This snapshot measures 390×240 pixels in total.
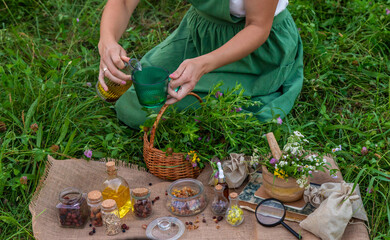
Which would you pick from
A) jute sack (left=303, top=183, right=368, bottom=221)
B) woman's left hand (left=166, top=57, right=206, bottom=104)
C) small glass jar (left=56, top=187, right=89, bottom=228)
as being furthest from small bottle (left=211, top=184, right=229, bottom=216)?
small glass jar (left=56, top=187, right=89, bottom=228)

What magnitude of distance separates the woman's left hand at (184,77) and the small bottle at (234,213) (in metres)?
0.51

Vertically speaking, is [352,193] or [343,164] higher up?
[352,193]

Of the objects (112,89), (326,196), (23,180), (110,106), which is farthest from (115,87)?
(326,196)

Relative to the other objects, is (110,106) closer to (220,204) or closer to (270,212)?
(220,204)

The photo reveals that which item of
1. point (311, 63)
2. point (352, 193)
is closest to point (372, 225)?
point (352, 193)

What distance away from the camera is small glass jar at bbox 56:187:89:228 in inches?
79.8

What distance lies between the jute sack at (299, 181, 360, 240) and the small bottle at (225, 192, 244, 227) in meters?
0.27

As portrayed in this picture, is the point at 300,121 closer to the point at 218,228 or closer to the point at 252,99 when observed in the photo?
the point at 252,99

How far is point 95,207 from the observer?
205cm

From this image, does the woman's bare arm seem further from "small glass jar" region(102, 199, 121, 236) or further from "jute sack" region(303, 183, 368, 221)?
"jute sack" region(303, 183, 368, 221)

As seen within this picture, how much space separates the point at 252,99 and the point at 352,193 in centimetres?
84

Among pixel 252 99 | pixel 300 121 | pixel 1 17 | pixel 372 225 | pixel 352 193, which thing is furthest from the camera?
pixel 1 17

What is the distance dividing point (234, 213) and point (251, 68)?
920 millimetres

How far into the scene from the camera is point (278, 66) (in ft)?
8.60
